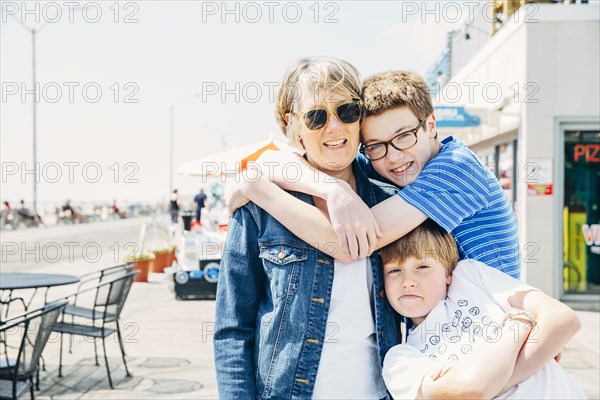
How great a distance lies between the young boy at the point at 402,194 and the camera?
1.77 m

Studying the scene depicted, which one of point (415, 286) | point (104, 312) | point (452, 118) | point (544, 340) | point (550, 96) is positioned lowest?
point (104, 312)

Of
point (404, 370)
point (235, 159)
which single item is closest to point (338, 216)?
point (404, 370)

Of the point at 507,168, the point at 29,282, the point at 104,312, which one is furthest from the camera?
the point at 507,168

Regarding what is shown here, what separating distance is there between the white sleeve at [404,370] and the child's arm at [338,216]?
0.30m

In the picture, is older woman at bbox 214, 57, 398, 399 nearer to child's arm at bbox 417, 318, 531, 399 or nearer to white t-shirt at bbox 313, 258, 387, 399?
white t-shirt at bbox 313, 258, 387, 399

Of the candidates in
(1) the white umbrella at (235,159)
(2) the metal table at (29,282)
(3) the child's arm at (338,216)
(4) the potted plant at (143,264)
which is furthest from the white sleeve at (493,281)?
(4) the potted plant at (143,264)

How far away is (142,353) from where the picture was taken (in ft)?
22.3

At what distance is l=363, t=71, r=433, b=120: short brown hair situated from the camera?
1859 millimetres

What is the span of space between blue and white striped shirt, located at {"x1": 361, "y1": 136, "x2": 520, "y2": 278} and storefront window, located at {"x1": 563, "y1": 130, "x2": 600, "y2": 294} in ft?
27.9

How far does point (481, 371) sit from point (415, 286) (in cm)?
34

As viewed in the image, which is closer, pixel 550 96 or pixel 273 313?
pixel 273 313

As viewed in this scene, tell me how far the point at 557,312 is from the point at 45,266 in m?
15.7

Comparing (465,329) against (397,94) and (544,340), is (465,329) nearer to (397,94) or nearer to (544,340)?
(544,340)

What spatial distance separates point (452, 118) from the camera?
10430mm
